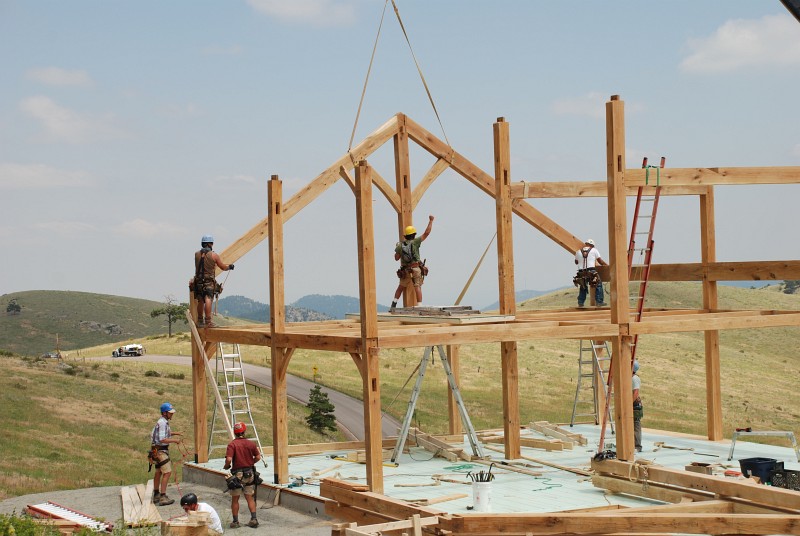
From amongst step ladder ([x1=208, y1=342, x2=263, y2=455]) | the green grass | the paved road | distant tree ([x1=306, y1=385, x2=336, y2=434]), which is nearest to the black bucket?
step ladder ([x1=208, y1=342, x2=263, y2=455])

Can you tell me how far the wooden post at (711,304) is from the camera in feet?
75.9

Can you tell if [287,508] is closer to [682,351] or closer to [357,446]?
[357,446]

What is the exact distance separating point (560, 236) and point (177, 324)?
125013 mm

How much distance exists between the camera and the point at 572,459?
21.0m

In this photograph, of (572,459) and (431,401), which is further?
(431,401)

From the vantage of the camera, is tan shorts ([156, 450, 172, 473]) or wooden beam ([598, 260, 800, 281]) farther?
wooden beam ([598, 260, 800, 281])

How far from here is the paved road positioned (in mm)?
44250

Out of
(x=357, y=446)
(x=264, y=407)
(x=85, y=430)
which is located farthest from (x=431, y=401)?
(x=357, y=446)

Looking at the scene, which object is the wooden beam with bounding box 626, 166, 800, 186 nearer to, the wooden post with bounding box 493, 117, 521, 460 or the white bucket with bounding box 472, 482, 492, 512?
the wooden post with bounding box 493, 117, 521, 460

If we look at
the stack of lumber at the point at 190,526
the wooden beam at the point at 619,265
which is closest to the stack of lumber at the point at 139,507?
the stack of lumber at the point at 190,526

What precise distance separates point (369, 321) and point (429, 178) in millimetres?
8148

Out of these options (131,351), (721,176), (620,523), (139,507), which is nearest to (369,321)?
(620,523)

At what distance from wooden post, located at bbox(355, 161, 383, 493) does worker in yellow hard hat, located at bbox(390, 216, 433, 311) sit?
5.16 m

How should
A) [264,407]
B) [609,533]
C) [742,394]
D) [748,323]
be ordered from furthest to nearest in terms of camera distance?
[742,394]
[264,407]
[748,323]
[609,533]
